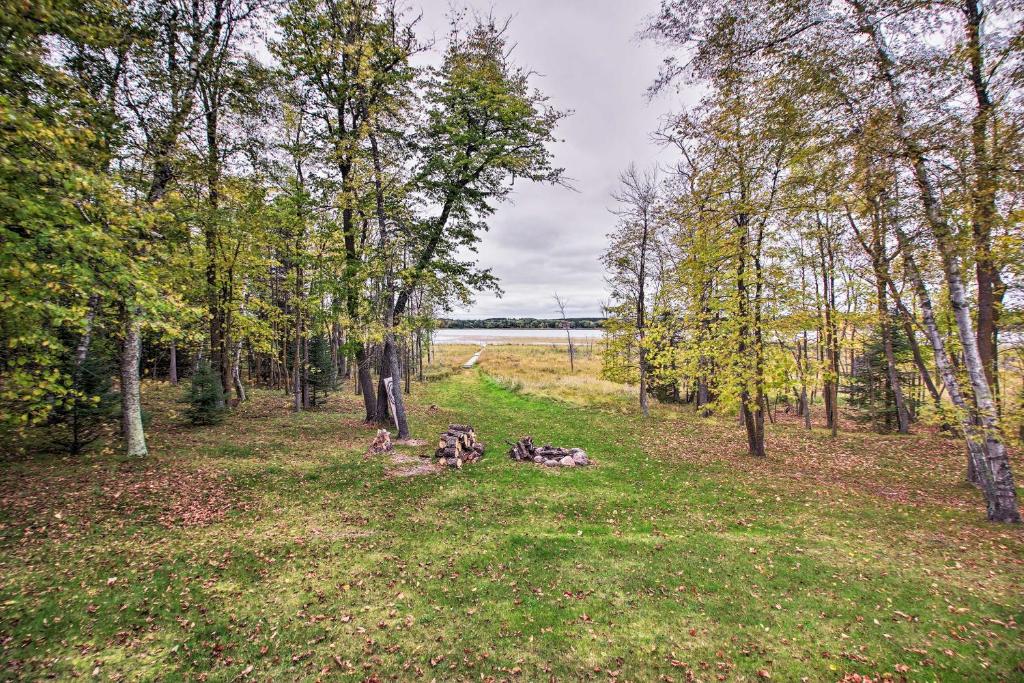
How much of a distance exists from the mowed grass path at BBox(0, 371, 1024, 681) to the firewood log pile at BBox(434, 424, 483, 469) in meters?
1.06

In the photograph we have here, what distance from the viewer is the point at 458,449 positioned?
12.5 m

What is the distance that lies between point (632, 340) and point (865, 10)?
15.9 meters

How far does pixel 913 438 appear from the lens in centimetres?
1653

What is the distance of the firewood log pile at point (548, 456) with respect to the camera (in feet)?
41.4

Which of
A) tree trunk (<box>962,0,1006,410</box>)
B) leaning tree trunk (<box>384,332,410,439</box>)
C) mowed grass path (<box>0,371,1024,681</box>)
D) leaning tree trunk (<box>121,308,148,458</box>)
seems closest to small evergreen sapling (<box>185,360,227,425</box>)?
mowed grass path (<box>0,371,1024,681</box>)

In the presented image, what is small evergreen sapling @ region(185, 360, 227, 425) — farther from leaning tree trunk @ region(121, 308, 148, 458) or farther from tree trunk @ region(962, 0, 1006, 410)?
tree trunk @ region(962, 0, 1006, 410)

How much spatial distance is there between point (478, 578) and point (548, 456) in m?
6.67

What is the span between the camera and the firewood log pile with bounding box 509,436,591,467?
12.6m

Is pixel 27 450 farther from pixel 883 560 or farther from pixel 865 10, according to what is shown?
pixel 865 10

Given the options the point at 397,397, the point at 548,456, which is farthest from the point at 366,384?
the point at 548,456

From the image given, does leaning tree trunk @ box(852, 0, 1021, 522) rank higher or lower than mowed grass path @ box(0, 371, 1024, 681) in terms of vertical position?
higher

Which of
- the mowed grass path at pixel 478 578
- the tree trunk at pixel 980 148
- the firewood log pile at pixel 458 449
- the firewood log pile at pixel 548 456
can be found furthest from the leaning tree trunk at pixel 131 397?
the tree trunk at pixel 980 148

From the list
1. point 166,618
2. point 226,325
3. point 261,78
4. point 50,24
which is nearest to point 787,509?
point 166,618

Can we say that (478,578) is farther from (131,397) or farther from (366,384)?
(366,384)
